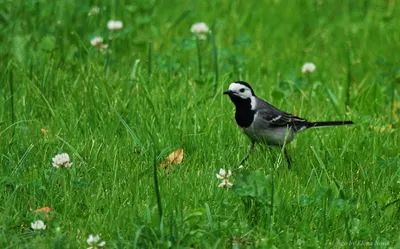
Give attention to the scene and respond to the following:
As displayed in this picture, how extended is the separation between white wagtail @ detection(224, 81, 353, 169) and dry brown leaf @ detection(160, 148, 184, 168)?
0.60m

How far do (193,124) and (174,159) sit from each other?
2.14 ft

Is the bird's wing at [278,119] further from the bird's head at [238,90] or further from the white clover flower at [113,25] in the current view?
the white clover flower at [113,25]

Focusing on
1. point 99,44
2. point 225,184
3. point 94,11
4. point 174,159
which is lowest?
point 174,159

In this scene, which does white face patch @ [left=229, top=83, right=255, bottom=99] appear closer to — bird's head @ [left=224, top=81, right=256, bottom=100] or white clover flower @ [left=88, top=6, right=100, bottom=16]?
bird's head @ [left=224, top=81, right=256, bottom=100]

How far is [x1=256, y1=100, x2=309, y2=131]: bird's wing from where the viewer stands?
6.12 meters

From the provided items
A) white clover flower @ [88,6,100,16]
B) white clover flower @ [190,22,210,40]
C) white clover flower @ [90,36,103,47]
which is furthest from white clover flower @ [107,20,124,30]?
white clover flower @ [190,22,210,40]

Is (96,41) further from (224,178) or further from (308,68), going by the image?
(224,178)

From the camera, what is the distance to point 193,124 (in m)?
6.17

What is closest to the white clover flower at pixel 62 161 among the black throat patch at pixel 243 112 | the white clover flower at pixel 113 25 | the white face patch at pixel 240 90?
the black throat patch at pixel 243 112

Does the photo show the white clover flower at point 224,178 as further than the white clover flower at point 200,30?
No

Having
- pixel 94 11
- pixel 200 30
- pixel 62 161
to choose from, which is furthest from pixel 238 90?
pixel 94 11

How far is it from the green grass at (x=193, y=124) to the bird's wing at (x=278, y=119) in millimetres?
167

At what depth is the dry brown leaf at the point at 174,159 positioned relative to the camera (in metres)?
5.50

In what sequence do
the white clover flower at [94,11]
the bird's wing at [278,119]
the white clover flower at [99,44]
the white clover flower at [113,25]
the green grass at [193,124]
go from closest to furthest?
1. the green grass at [193,124]
2. the bird's wing at [278,119]
3. the white clover flower at [99,44]
4. the white clover flower at [113,25]
5. the white clover flower at [94,11]
